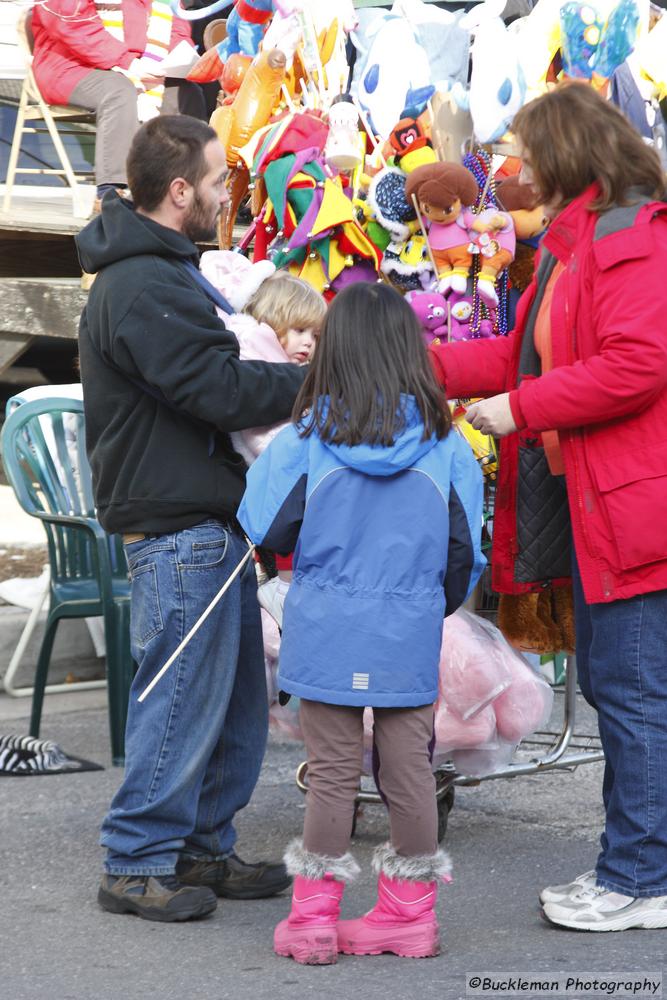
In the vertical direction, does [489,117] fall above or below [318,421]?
above

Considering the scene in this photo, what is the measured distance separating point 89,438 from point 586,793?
6.77 feet

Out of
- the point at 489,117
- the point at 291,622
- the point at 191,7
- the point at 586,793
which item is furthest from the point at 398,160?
the point at 191,7

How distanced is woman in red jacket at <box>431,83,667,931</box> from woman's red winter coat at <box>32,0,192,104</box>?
189 inches

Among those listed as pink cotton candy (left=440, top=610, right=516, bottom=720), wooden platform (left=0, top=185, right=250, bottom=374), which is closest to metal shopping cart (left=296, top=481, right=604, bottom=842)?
pink cotton candy (left=440, top=610, right=516, bottom=720)

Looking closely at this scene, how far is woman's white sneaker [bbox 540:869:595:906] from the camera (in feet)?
10.4

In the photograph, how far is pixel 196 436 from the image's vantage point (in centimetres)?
330

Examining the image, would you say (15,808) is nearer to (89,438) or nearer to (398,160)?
(89,438)

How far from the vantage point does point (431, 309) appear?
4023 mm

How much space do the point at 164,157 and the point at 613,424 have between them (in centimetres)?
120

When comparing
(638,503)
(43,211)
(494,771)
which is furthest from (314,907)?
(43,211)

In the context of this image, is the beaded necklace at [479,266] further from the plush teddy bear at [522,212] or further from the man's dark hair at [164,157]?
the man's dark hair at [164,157]

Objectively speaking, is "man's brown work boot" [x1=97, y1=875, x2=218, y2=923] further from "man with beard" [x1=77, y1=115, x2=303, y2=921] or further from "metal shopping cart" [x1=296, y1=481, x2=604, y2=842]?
"metal shopping cart" [x1=296, y1=481, x2=604, y2=842]

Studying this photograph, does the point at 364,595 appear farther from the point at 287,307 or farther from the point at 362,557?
the point at 287,307

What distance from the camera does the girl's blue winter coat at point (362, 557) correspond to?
9.62ft
